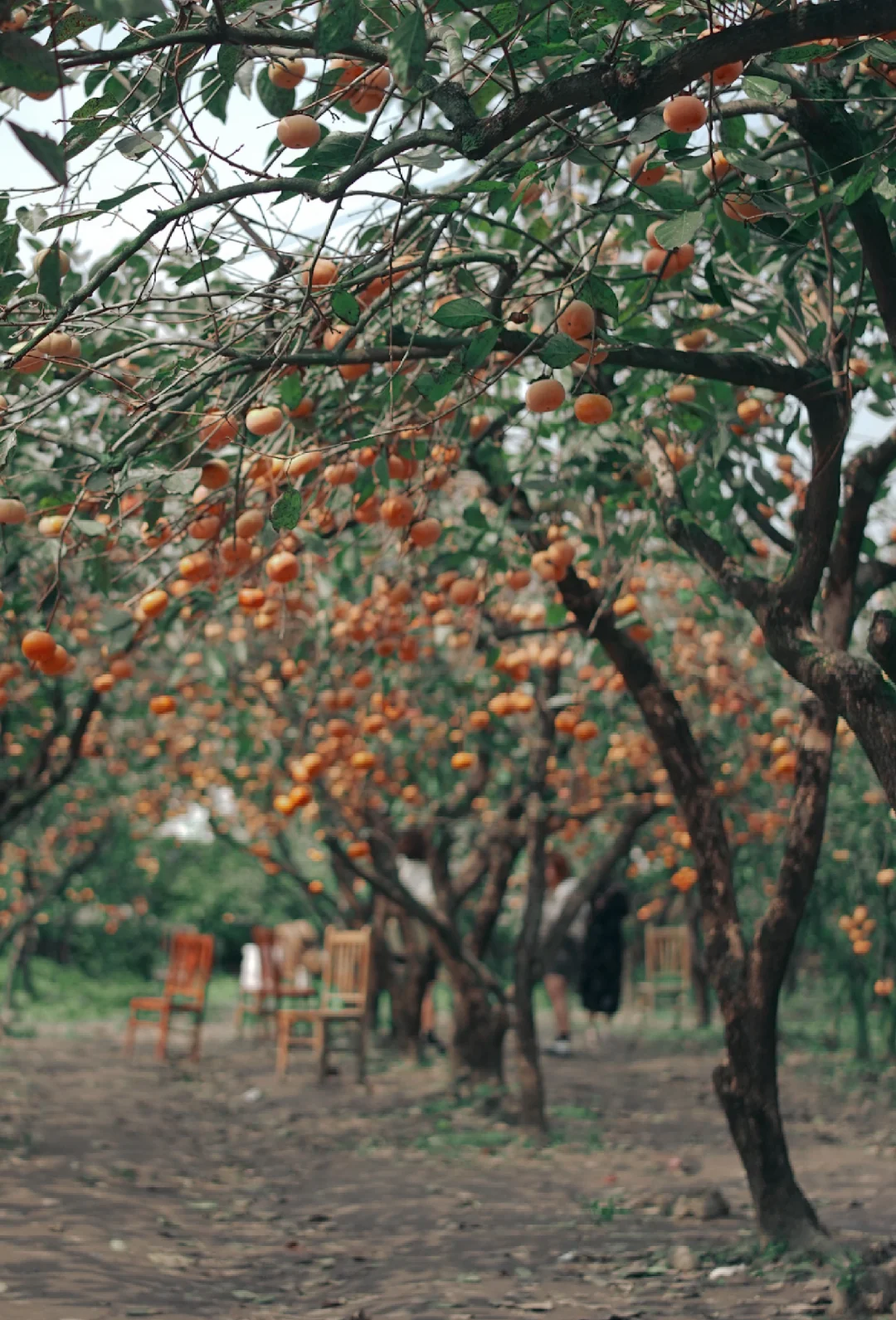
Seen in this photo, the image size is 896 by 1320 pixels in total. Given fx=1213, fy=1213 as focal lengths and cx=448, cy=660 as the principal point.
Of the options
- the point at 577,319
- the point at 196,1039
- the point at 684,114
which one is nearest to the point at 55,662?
the point at 577,319

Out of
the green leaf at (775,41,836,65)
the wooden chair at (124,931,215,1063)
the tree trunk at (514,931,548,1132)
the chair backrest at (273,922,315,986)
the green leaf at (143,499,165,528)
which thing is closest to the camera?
the green leaf at (775,41,836,65)

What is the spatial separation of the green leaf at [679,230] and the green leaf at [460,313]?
36 centimetres

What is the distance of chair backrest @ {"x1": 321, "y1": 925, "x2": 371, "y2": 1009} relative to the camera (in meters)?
8.46

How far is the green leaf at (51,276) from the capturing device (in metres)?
A: 2.12

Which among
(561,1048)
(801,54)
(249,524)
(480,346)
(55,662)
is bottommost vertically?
(561,1048)

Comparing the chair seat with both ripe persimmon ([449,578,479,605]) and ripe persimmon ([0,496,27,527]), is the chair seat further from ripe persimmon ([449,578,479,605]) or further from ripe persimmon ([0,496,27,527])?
ripe persimmon ([0,496,27,527])

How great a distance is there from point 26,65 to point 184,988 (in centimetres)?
988

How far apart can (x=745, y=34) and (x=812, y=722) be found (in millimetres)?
2367

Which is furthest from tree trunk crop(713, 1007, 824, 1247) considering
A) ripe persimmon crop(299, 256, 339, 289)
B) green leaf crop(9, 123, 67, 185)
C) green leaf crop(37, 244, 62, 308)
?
green leaf crop(9, 123, 67, 185)

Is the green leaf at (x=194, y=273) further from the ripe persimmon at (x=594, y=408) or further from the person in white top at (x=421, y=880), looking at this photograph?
the person in white top at (x=421, y=880)

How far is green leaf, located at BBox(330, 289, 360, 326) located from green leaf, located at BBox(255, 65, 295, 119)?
47 centimetres

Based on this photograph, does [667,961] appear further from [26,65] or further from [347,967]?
[26,65]

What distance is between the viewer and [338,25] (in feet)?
6.38

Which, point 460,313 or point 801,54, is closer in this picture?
point 801,54
